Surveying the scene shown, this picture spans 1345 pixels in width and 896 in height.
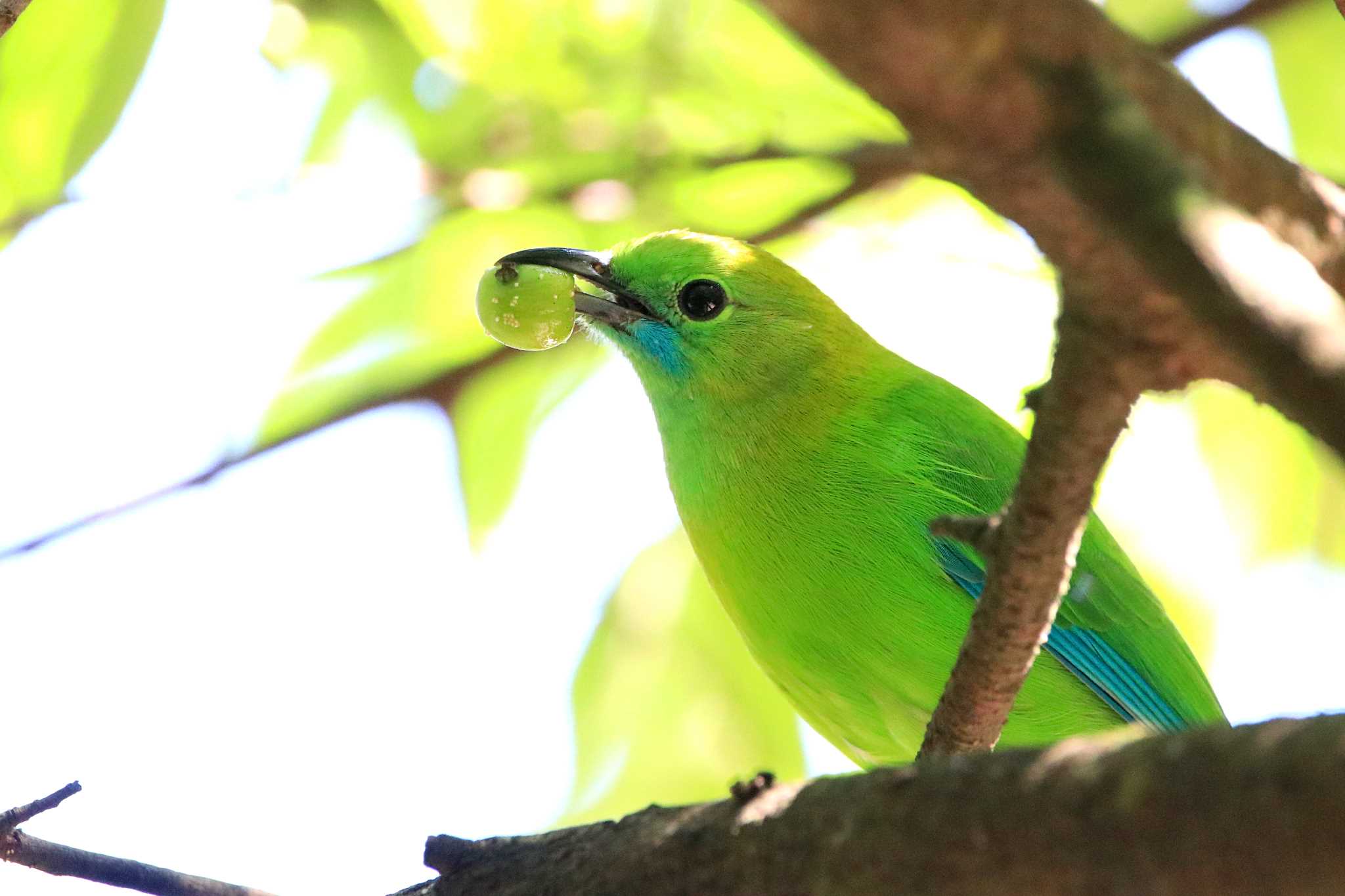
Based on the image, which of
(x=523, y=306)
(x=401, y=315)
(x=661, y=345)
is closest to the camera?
(x=523, y=306)

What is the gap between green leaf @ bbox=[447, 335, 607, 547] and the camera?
538 centimetres

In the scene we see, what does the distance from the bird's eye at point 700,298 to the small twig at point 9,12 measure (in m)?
2.55

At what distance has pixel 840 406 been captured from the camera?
4.59 metres

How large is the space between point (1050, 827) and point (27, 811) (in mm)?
1910

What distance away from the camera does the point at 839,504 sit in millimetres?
4215

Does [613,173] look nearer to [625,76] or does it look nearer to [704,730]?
[625,76]

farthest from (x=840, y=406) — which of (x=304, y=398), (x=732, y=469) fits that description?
(x=304, y=398)

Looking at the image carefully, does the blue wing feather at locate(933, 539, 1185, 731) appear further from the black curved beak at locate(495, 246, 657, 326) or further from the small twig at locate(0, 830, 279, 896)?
the small twig at locate(0, 830, 279, 896)

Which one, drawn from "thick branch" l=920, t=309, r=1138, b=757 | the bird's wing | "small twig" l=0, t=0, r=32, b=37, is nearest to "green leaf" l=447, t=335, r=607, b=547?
the bird's wing

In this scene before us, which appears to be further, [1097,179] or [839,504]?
[839,504]

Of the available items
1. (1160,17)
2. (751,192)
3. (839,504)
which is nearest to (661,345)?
(751,192)

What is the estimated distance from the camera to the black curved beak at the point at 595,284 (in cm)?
478

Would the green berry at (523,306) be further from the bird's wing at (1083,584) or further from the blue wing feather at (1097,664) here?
the blue wing feather at (1097,664)

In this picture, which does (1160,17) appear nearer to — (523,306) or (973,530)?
(523,306)
